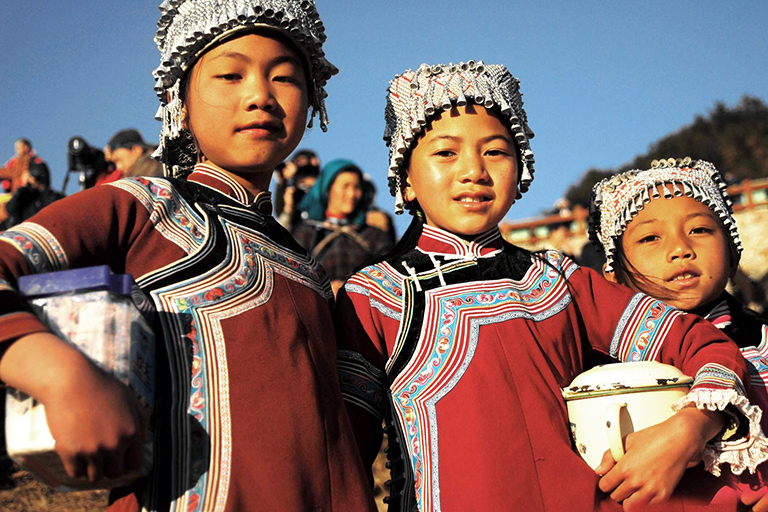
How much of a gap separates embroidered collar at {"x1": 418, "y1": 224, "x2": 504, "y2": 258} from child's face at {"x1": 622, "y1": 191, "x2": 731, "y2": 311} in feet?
2.38

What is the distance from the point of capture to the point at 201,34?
252 centimetres

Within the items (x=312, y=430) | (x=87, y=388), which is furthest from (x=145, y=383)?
(x=312, y=430)

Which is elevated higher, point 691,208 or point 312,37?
point 312,37

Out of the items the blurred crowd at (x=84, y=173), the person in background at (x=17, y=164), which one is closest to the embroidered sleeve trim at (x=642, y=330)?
the blurred crowd at (x=84, y=173)

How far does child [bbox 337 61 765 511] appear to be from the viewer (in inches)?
94.4

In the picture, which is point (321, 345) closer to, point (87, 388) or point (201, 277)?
point (201, 277)

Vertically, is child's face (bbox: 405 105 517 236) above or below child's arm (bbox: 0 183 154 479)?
above

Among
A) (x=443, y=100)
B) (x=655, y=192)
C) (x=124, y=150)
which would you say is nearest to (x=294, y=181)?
(x=124, y=150)

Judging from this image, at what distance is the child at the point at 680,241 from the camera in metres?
3.26

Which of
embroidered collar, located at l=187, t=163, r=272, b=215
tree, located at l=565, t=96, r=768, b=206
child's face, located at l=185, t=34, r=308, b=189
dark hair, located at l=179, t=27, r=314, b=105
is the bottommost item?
embroidered collar, located at l=187, t=163, r=272, b=215

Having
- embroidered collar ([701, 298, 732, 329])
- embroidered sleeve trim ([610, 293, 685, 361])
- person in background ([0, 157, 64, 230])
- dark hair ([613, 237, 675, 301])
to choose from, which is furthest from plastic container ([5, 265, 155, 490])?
person in background ([0, 157, 64, 230])

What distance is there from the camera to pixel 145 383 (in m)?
1.89

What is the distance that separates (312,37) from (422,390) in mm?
1105

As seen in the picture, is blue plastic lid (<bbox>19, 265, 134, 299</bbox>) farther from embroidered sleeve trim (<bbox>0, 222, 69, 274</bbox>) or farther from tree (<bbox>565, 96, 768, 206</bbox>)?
tree (<bbox>565, 96, 768, 206</bbox>)
